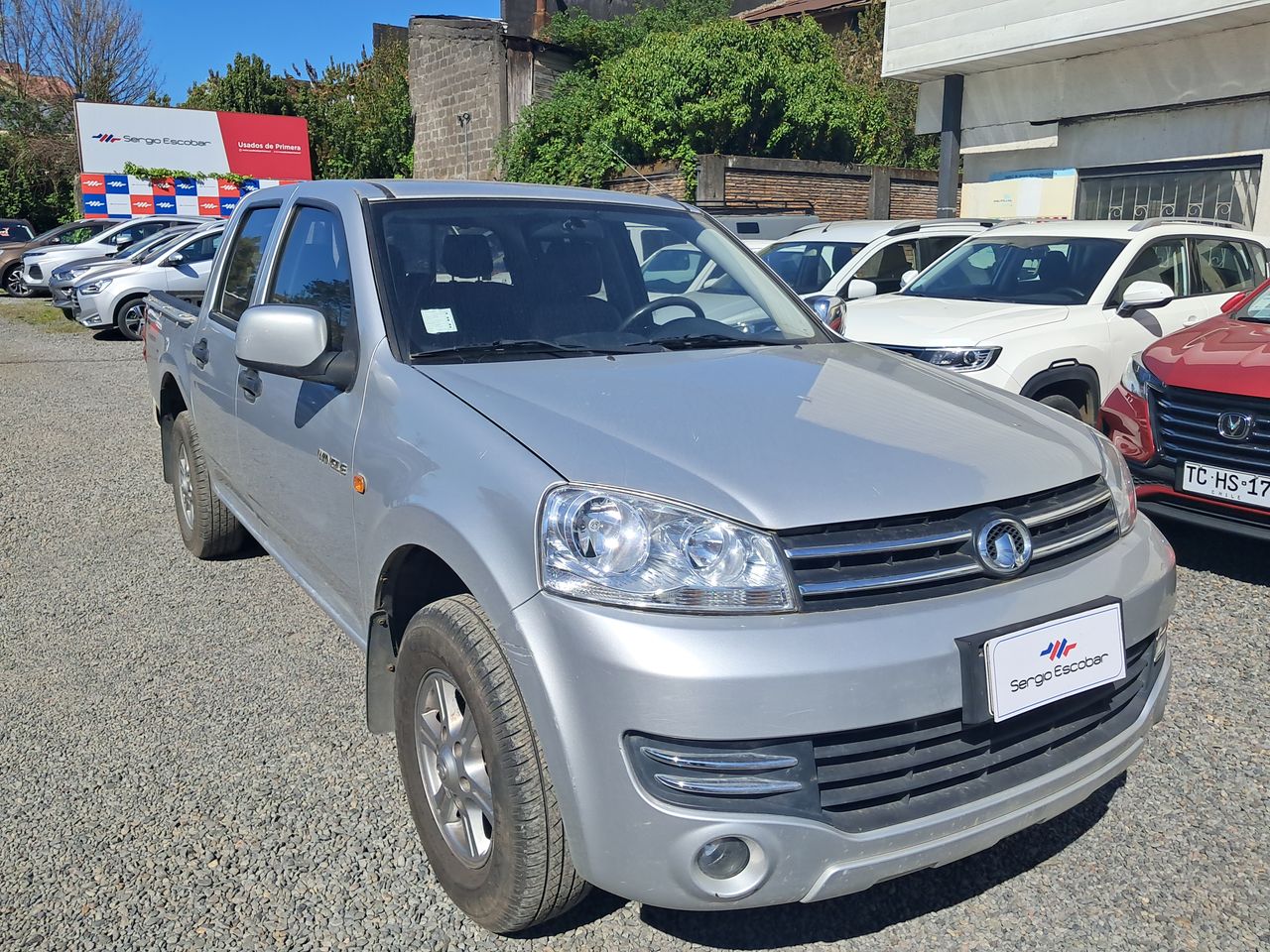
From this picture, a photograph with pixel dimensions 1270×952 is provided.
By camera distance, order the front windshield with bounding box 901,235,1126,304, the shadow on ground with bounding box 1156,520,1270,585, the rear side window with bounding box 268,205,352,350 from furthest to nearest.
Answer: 1. the front windshield with bounding box 901,235,1126,304
2. the shadow on ground with bounding box 1156,520,1270,585
3. the rear side window with bounding box 268,205,352,350

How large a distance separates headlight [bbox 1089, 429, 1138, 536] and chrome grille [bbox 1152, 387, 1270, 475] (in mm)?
2021

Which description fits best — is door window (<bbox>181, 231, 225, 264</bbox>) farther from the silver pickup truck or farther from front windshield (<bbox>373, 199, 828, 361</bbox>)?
the silver pickup truck

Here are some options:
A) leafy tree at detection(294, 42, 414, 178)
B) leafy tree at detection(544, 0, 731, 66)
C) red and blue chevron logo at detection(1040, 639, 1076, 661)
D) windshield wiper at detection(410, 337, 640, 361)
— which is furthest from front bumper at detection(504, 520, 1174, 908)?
leafy tree at detection(294, 42, 414, 178)

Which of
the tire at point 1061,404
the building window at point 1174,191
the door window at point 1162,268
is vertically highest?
the building window at point 1174,191

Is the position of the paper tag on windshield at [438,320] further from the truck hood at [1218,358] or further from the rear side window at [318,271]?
the truck hood at [1218,358]

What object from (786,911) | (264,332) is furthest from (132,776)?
(786,911)

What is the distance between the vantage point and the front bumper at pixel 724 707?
1935 mm

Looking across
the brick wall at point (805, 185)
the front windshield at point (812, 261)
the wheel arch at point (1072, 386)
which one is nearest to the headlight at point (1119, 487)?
the wheel arch at point (1072, 386)

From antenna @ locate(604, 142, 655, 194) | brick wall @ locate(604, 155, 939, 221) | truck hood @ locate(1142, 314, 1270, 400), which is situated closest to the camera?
truck hood @ locate(1142, 314, 1270, 400)

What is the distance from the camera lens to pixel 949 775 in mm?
2123

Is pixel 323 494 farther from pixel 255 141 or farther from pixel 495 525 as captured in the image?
pixel 255 141

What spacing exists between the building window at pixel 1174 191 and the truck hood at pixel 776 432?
36.5 feet

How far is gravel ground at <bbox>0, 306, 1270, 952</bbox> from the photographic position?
8.07ft

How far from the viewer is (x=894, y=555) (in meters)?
2.13
